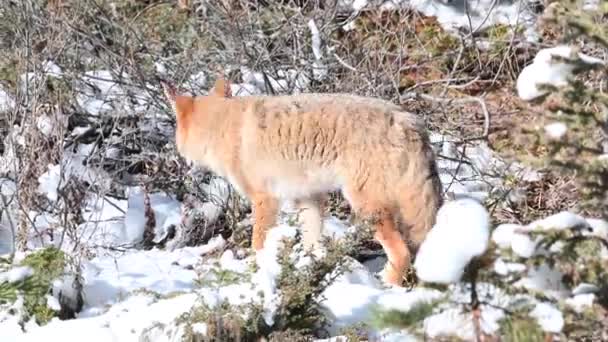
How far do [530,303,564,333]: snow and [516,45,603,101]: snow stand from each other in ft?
2.64

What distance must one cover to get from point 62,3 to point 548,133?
7.76 meters

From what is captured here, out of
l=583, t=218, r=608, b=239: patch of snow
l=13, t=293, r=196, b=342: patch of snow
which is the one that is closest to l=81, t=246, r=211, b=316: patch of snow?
l=13, t=293, r=196, b=342: patch of snow

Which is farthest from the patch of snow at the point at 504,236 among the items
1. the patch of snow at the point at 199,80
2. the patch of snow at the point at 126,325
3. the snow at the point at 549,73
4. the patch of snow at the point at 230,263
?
the patch of snow at the point at 199,80

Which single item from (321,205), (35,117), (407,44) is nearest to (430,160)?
(321,205)

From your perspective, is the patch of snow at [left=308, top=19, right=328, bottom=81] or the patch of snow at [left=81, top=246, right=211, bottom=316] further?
the patch of snow at [left=308, top=19, right=328, bottom=81]

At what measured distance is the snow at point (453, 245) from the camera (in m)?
3.44

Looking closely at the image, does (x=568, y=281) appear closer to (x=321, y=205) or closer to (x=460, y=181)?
(x=321, y=205)

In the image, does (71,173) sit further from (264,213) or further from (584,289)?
(584,289)

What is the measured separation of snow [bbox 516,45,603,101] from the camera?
402 centimetres

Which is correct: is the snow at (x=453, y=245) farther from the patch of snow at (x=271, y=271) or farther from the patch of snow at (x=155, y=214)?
the patch of snow at (x=155, y=214)

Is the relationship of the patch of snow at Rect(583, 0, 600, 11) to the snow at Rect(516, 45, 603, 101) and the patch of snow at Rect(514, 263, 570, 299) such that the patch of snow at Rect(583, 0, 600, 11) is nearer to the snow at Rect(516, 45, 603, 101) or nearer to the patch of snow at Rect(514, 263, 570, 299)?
the snow at Rect(516, 45, 603, 101)

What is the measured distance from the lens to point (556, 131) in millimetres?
4066

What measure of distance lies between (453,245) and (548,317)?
0.51 metres

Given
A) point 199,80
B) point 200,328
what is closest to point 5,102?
point 199,80
